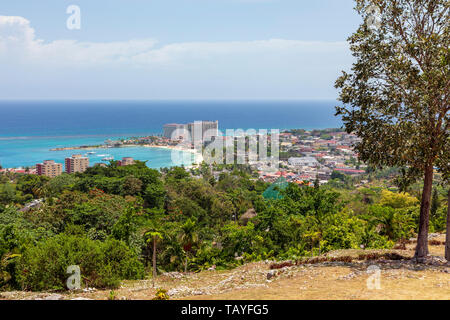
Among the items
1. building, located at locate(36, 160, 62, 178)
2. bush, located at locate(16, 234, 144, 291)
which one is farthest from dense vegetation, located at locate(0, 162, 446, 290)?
building, located at locate(36, 160, 62, 178)

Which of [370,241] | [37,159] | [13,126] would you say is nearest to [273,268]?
[370,241]

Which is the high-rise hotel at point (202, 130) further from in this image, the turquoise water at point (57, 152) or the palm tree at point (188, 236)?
the palm tree at point (188, 236)

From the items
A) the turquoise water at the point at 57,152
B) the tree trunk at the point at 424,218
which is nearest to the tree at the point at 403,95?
the tree trunk at the point at 424,218

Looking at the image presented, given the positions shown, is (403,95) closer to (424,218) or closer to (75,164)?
(424,218)

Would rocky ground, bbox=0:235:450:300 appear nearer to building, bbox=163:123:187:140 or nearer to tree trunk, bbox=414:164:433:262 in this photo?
tree trunk, bbox=414:164:433:262

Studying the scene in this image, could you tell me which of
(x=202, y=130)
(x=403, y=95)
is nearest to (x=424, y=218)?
(x=403, y=95)
